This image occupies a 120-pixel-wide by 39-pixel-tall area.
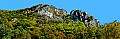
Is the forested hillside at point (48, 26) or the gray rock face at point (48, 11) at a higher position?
the gray rock face at point (48, 11)

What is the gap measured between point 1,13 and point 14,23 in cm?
1074

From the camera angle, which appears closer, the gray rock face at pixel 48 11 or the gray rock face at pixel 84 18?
the gray rock face at pixel 84 18

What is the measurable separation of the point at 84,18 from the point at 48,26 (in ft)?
39.8

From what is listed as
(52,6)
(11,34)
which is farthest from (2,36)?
(52,6)

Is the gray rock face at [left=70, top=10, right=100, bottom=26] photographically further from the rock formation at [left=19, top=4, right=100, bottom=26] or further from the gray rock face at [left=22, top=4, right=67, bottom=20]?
the gray rock face at [left=22, top=4, right=67, bottom=20]

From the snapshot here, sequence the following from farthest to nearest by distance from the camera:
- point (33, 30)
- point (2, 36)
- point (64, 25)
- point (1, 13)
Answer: point (1, 13) < point (64, 25) < point (33, 30) < point (2, 36)

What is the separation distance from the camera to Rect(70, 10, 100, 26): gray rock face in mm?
84125

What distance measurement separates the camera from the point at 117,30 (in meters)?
70.6

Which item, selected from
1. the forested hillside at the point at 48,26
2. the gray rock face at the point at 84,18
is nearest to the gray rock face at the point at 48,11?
the forested hillside at the point at 48,26

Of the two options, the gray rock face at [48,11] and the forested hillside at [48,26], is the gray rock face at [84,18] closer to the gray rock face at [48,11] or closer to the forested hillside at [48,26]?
the forested hillside at [48,26]

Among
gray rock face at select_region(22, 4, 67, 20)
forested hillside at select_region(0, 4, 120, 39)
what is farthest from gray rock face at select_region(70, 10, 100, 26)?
gray rock face at select_region(22, 4, 67, 20)

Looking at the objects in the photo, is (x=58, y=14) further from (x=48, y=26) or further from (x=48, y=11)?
(x=48, y=26)

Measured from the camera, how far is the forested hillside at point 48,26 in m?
69.3

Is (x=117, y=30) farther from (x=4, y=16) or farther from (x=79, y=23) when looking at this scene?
(x=4, y=16)
